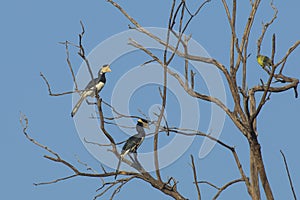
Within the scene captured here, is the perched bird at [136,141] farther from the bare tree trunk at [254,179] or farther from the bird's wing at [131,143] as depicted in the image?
the bare tree trunk at [254,179]

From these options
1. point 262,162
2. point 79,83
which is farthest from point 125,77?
point 262,162

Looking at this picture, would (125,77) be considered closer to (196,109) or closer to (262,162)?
(196,109)

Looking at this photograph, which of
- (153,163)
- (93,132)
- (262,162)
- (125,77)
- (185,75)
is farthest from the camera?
(125,77)

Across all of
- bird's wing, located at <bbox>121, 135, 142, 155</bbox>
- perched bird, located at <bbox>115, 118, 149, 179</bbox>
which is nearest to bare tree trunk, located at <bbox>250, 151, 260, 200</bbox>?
perched bird, located at <bbox>115, 118, 149, 179</bbox>

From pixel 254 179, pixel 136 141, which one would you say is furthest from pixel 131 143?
pixel 254 179

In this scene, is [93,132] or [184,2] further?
[93,132]

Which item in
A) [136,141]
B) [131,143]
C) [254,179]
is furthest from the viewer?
[136,141]

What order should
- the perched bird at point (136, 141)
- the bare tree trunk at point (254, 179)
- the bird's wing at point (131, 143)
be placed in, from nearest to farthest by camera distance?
the bare tree trunk at point (254, 179), the perched bird at point (136, 141), the bird's wing at point (131, 143)

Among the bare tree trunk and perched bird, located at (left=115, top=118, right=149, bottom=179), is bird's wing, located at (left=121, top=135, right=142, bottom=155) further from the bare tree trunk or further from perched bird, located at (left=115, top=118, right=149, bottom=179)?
the bare tree trunk

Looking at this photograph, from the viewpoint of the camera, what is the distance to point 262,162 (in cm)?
384

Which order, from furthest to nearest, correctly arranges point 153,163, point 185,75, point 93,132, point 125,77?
point 125,77
point 93,132
point 153,163
point 185,75

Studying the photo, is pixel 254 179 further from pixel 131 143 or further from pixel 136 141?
pixel 136 141

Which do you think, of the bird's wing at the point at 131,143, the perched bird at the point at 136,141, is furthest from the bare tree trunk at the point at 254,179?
the bird's wing at the point at 131,143

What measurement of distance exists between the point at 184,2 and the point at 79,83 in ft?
4.18
